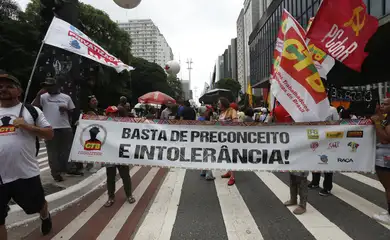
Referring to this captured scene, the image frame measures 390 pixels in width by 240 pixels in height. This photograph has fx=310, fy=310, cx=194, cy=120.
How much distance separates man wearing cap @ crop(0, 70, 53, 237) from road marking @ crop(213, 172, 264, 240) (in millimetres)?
2473

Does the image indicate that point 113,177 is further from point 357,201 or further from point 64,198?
point 357,201

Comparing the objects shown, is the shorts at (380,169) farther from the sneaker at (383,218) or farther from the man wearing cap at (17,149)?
the man wearing cap at (17,149)

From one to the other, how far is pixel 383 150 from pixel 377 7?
556 inches

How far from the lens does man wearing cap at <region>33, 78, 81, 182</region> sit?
19.0ft

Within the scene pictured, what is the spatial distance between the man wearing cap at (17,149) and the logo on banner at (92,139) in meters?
1.73

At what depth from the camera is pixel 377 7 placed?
15.4 m

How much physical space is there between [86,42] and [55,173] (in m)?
2.57

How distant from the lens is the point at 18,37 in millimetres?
29594

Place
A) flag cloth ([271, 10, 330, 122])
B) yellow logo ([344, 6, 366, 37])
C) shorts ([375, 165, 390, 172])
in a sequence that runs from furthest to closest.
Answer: yellow logo ([344, 6, 366, 37]) < flag cloth ([271, 10, 330, 122]) < shorts ([375, 165, 390, 172])

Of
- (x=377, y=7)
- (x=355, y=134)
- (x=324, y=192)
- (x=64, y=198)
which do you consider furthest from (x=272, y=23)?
(x=64, y=198)

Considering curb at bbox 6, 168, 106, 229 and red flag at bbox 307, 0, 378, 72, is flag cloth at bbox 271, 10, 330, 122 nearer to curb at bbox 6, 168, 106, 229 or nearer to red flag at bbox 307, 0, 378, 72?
red flag at bbox 307, 0, 378, 72

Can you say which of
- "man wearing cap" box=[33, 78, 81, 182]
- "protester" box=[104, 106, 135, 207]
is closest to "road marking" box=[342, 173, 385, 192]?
"protester" box=[104, 106, 135, 207]

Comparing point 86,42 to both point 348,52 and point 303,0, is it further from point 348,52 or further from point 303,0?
point 303,0

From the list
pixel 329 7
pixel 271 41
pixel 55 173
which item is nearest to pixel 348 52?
pixel 329 7
